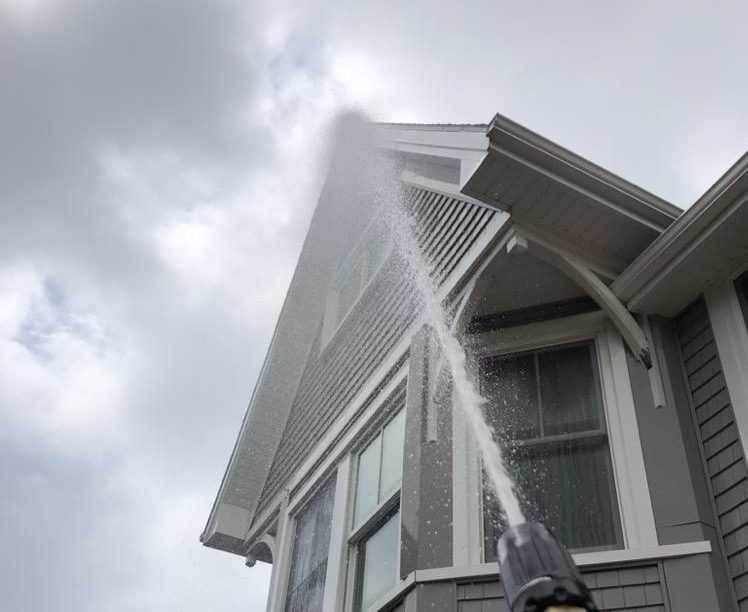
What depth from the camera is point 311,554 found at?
7.89 meters

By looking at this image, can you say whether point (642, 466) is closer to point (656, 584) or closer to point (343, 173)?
point (656, 584)

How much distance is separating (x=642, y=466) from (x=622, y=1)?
9.80 m

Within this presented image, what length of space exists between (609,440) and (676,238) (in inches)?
56.2

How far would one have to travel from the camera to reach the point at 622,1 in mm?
12680

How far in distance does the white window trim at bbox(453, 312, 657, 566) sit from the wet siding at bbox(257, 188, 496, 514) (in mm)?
843

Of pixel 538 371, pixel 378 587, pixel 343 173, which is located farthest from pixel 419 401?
pixel 343 173

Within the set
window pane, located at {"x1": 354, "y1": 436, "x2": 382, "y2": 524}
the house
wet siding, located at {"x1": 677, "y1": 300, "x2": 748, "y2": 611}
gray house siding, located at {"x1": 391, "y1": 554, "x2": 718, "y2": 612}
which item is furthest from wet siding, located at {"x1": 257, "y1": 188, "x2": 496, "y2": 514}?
gray house siding, located at {"x1": 391, "y1": 554, "x2": 718, "y2": 612}

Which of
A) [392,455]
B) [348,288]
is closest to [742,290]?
[392,455]

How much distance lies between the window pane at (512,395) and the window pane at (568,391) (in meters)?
0.08

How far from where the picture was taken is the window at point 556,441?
5164 millimetres

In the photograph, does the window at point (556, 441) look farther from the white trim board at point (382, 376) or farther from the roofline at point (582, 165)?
the roofline at point (582, 165)

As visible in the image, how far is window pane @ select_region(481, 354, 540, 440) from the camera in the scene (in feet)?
18.9

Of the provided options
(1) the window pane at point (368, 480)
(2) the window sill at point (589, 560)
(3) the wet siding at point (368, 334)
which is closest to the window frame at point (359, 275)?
(3) the wet siding at point (368, 334)

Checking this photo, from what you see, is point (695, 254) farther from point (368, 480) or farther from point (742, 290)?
point (368, 480)
